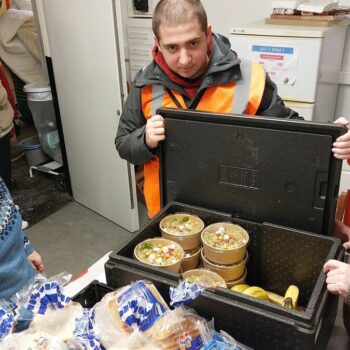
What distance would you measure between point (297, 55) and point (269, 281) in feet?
4.92

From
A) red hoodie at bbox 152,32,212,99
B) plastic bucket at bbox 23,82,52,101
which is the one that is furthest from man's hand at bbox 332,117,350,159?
plastic bucket at bbox 23,82,52,101

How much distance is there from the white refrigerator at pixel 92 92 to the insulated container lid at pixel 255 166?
1.46 meters

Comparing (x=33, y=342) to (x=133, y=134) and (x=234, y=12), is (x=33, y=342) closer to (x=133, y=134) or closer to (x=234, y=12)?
(x=133, y=134)

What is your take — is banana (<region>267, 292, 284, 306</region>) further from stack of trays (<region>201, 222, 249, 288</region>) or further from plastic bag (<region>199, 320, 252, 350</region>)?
plastic bag (<region>199, 320, 252, 350</region>)

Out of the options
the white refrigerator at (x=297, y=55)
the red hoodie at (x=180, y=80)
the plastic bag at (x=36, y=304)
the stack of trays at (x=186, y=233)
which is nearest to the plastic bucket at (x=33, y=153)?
the white refrigerator at (x=297, y=55)

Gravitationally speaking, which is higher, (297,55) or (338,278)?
(297,55)

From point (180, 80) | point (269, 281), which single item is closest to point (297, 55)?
point (180, 80)

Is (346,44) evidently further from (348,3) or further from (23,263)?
(23,263)

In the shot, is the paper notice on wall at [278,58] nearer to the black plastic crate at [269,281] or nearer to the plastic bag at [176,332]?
the black plastic crate at [269,281]

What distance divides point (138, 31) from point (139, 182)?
1179mm

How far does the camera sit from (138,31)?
3.15 m

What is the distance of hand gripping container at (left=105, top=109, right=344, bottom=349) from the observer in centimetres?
70

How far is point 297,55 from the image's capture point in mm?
2078

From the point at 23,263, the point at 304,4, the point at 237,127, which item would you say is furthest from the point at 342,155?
the point at 304,4
